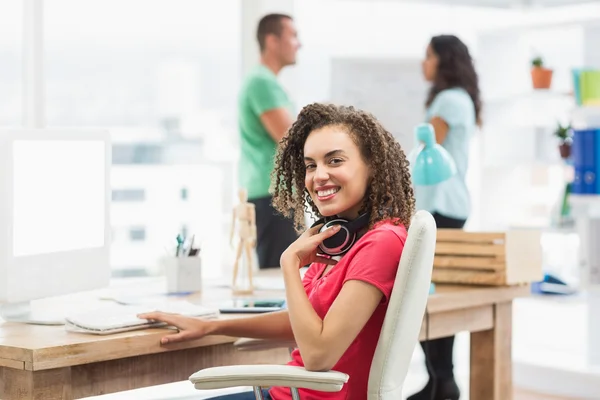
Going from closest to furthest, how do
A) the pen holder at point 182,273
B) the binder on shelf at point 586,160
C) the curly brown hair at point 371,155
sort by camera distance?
the curly brown hair at point 371,155 → the pen holder at point 182,273 → the binder on shelf at point 586,160

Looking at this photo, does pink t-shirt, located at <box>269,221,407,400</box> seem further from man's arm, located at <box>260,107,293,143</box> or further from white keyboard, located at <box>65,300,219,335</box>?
man's arm, located at <box>260,107,293,143</box>

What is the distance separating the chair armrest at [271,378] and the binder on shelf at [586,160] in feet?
9.09

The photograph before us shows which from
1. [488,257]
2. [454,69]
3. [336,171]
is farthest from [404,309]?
[454,69]

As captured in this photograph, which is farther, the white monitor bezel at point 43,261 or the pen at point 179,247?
the pen at point 179,247

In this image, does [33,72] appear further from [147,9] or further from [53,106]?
[147,9]

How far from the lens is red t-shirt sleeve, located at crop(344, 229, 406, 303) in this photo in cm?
190

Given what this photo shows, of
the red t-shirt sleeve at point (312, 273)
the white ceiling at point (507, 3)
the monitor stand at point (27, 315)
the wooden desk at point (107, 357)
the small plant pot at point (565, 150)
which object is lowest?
the wooden desk at point (107, 357)

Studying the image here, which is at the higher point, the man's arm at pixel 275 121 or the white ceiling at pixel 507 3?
the white ceiling at pixel 507 3

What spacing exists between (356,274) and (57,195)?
88 cm

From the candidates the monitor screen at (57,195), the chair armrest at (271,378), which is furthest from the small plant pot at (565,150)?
the chair armrest at (271,378)

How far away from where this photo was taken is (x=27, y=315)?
238 cm

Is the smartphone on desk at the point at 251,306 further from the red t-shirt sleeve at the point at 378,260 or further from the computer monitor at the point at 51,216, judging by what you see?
the red t-shirt sleeve at the point at 378,260

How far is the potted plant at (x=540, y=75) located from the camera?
4770 millimetres

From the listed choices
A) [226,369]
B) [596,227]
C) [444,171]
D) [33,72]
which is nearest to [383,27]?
[596,227]
